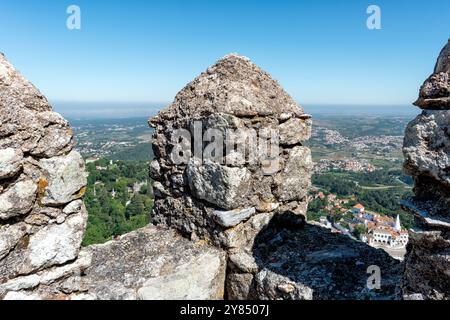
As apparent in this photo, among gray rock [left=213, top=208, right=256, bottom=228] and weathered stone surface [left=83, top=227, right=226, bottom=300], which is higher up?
gray rock [left=213, top=208, right=256, bottom=228]

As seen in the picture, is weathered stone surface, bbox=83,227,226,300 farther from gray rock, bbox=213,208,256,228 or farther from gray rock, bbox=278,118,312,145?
gray rock, bbox=278,118,312,145

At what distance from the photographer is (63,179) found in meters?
3.24

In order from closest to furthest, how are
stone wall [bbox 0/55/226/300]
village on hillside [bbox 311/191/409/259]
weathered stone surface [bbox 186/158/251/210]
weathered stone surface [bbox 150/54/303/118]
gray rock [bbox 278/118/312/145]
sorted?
stone wall [bbox 0/55/226/300] < weathered stone surface [bbox 186/158/251/210] < weathered stone surface [bbox 150/54/303/118] < gray rock [bbox 278/118/312/145] < village on hillside [bbox 311/191/409/259]

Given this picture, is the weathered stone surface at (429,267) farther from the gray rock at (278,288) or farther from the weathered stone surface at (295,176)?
the weathered stone surface at (295,176)

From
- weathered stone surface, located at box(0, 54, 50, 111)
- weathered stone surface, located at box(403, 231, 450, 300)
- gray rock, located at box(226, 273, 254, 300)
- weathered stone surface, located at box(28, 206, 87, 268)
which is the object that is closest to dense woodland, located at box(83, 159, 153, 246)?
gray rock, located at box(226, 273, 254, 300)

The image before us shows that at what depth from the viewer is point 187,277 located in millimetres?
3824

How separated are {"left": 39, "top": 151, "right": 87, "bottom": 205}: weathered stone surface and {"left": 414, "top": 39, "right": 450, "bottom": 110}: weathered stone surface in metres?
3.20

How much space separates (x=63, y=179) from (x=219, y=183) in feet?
5.50

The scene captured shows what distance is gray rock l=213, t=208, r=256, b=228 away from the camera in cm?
396

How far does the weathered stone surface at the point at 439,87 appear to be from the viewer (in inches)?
103

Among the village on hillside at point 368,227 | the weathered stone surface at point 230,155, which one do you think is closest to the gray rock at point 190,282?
the weathered stone surface at point 230,155

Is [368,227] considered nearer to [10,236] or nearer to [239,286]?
[239,286]

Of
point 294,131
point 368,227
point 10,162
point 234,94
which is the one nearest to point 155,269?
point 10,162

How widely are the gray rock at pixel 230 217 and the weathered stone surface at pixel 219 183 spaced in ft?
0.24
